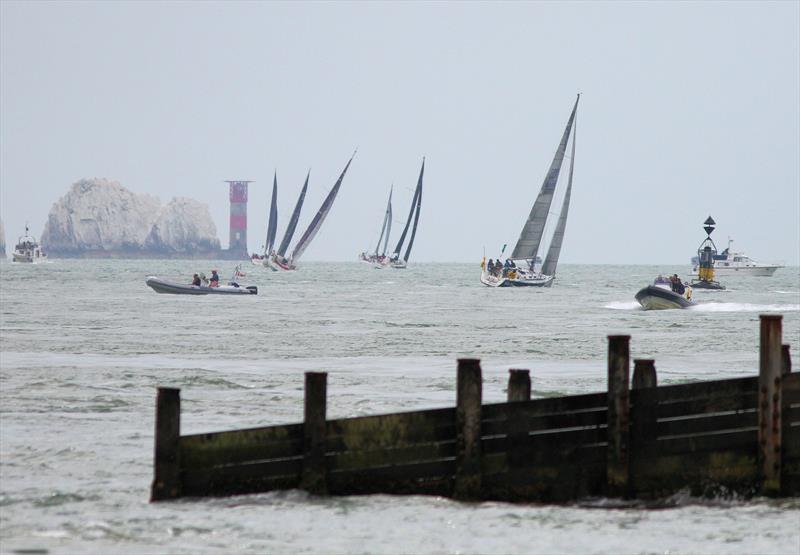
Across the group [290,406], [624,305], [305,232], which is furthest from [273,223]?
[290,406]

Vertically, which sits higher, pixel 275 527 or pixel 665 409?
pixel 665 409

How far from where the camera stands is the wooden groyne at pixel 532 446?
46.7 feet

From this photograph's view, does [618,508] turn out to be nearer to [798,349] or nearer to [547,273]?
[798,349]

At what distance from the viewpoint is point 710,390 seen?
14.5 metres

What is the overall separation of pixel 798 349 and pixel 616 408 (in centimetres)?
2540

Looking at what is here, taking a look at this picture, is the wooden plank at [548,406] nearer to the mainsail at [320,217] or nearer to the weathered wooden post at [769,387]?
the weathered wooden post at [769,387]

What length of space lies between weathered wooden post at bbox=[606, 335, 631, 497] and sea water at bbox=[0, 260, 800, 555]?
27 centimetres

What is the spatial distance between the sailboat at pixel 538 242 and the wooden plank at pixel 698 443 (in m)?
81.6

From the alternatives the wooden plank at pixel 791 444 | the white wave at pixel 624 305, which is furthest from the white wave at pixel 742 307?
the wooden plank at pixel 791 444

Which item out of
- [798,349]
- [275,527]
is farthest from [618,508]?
[798,349]

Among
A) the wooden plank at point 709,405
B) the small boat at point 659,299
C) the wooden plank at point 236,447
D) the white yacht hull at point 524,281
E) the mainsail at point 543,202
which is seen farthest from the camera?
the white yacht hull at point 524,281

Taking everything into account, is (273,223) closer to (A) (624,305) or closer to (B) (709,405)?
(A) (624,305)

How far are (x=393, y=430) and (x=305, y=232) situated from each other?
130055 millimetres

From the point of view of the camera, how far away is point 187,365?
32406 millimetres
